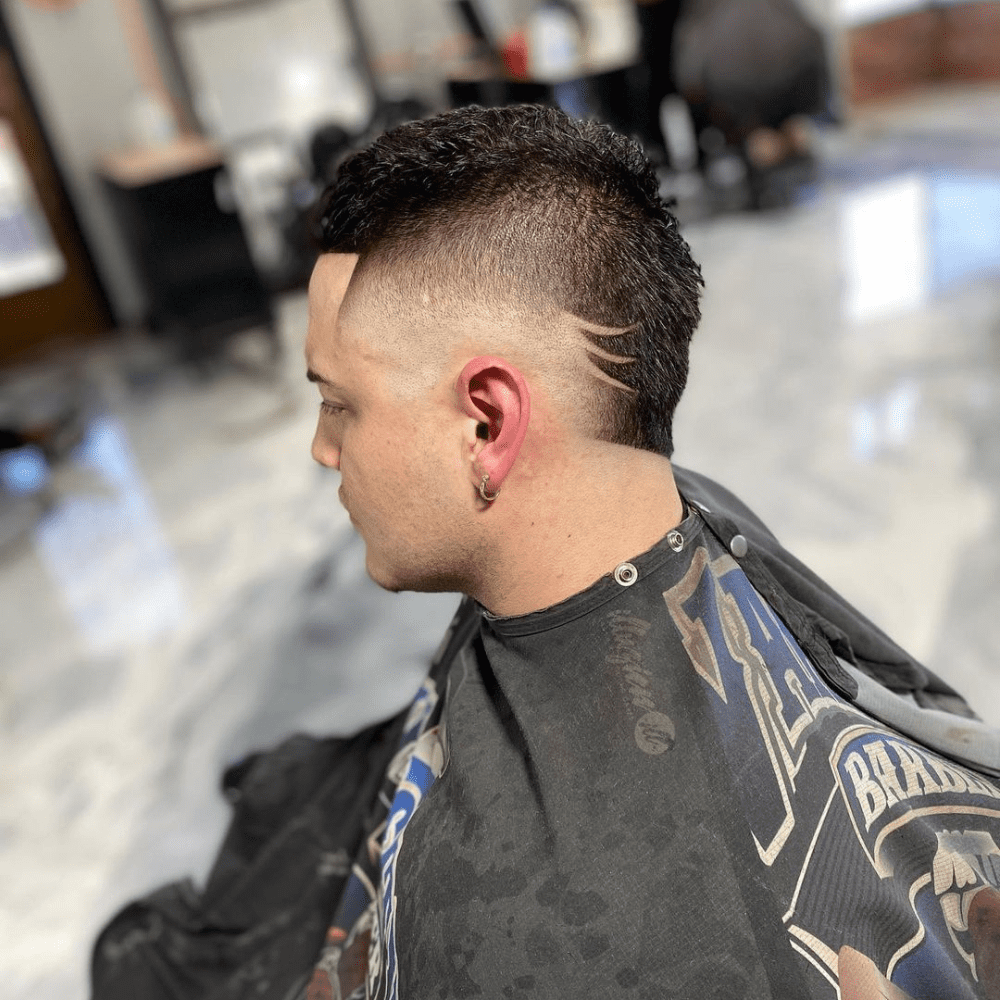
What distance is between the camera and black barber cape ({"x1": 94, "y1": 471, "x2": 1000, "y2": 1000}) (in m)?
0.69

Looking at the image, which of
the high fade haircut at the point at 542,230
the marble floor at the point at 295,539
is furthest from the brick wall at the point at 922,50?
the high fade haircut at the point at 542,230

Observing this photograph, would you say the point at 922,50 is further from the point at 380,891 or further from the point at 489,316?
the point at 380,891

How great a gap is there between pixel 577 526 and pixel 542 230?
239 millimetres

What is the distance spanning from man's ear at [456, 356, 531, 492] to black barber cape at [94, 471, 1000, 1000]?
137 mm

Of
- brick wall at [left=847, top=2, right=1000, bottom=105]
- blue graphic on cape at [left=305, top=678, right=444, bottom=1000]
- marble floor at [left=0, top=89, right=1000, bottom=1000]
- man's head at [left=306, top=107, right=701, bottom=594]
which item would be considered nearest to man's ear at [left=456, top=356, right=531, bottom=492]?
man's head at [left=306, top=107, right=701, bottom=594]

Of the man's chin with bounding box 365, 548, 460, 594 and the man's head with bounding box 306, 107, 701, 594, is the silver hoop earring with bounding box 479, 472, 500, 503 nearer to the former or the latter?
the man's head with bounding box 306, 107, 701, 594

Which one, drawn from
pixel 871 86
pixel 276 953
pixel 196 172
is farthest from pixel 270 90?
pixel 276 953

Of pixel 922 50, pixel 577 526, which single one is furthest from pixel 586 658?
pixel 922 50

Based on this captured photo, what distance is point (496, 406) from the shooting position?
756 mm

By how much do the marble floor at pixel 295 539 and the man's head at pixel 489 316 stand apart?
1188 mm

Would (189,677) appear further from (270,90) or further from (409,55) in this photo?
(409,55)

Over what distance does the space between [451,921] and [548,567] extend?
0.93ft

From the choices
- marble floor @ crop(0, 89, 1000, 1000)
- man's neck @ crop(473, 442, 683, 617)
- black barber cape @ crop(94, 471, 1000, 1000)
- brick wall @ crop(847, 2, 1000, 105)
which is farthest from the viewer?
brick wall @ crop(847, 2, 1000, 105)

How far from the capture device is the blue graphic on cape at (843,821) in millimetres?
713
